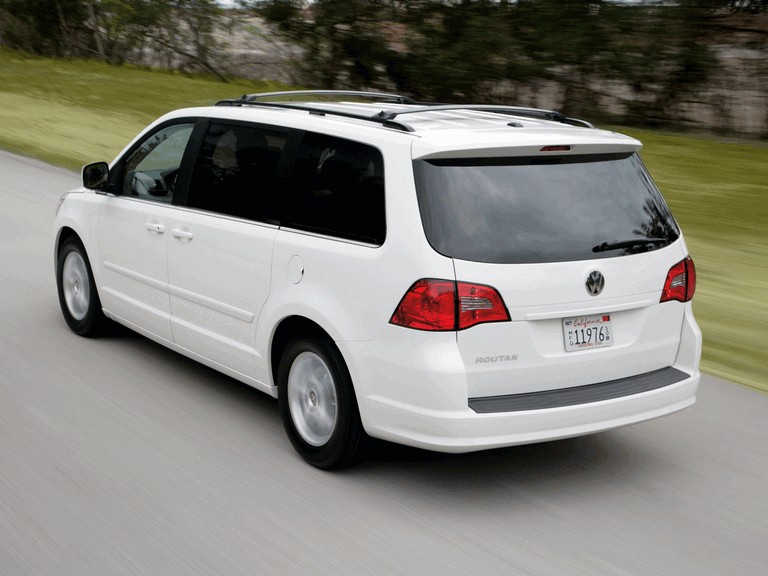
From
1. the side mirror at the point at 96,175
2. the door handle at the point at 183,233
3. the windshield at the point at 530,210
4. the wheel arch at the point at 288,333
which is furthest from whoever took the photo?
the side mirror at the point at 96,175

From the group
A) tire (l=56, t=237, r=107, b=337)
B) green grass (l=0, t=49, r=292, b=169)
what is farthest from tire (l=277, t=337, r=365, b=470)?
green grass (l=0, t=49, r=292, b=169)

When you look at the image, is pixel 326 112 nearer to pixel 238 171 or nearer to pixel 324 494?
pixel 238 171

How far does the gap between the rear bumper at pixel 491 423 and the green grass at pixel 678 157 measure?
2.37 m

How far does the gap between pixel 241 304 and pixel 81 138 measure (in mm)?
14950

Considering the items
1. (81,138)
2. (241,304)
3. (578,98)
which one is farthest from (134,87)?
(241,304)

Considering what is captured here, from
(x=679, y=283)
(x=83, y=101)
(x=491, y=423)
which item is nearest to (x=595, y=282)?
(x=679, y=283)

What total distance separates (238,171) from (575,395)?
223 cm

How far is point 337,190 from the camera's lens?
5.17 m

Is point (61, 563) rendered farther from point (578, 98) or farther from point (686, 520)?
point (578, 98)

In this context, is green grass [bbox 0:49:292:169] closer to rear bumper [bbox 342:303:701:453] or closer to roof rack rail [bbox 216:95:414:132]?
roof rack rail [bbox 216:95:414:132]

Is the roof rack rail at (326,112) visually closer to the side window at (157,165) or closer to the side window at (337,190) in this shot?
the side window at (337,190)

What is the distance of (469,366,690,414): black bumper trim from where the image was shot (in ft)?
15.3

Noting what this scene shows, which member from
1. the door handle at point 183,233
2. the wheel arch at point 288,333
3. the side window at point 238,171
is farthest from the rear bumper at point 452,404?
the door handle at point 183,233

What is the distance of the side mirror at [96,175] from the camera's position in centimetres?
708
